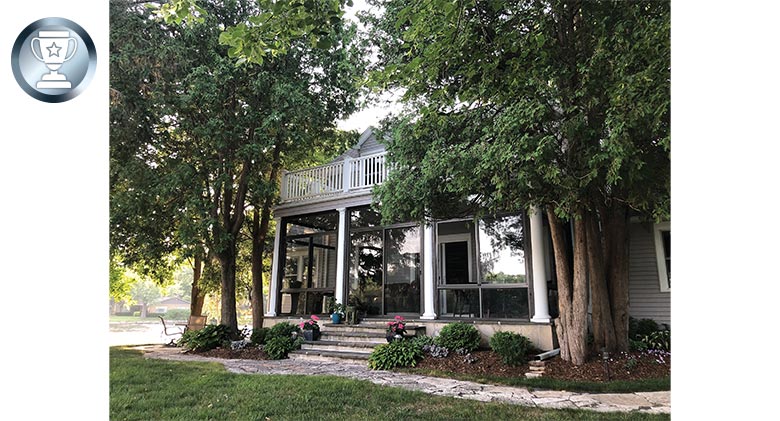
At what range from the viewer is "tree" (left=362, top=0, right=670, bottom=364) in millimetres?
4152

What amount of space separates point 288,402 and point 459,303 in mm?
4764

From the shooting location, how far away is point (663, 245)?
8.73 m

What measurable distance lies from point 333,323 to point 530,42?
675cm

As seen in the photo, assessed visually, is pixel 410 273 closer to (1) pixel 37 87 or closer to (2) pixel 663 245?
(2) pixel 663 245

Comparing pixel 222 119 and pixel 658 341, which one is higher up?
pixel 222 119

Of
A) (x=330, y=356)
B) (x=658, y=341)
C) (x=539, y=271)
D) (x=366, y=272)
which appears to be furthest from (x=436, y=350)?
(x=658, y=341)

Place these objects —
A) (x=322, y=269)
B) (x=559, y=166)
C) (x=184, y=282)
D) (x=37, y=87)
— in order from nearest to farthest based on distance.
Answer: (x=37, y=87)
(x=559, y=166)
(x=322, y=269)
(x=184, y=282)

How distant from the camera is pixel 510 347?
6715mm

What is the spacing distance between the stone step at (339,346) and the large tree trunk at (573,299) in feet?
10.6

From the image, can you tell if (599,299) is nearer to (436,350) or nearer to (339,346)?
(436,350)

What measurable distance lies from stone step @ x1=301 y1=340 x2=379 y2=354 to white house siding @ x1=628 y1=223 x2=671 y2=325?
5111 millimetres

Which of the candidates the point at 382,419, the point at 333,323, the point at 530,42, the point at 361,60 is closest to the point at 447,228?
the point at 333,323

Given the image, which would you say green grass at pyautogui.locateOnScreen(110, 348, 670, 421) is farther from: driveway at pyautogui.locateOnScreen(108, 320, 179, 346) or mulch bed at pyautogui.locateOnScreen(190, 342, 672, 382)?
driveway at pyautogui.locateOnScreen(108, 320, 179, 346)

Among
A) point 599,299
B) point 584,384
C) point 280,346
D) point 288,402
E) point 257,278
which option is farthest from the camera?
point 257,278
